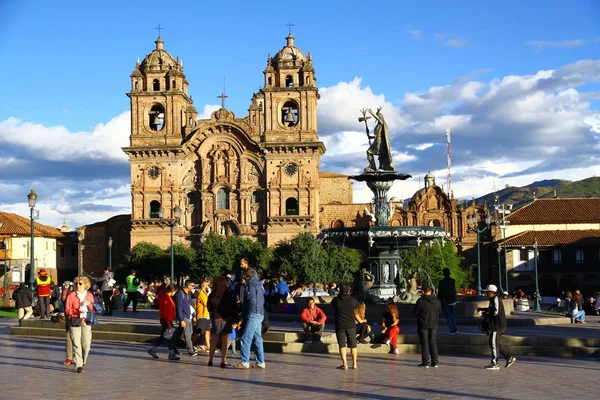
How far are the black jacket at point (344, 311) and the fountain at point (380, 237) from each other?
9.91 metres

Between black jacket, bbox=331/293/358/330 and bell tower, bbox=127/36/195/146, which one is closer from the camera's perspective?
black jacket, bbox=331/293/358/330

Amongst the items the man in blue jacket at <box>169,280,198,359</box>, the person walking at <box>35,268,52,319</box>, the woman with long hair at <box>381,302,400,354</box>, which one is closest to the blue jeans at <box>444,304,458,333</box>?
the woman with long hair at <box>381,302,400,354</box>

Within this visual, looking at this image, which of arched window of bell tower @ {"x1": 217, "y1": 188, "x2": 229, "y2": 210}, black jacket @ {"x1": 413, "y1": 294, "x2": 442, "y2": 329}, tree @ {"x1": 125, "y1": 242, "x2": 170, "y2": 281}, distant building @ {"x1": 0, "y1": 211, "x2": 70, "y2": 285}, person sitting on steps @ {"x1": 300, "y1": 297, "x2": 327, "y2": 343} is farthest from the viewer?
distant building @ {"x1": 0, "y1": 211, "x2": 70, "y2": 285}

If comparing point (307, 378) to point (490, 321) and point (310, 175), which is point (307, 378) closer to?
point (490, 321)

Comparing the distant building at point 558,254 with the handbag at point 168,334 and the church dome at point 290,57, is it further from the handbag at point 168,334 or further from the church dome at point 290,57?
the handbag at point 168,334

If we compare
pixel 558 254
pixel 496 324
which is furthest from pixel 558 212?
pixel 496 324

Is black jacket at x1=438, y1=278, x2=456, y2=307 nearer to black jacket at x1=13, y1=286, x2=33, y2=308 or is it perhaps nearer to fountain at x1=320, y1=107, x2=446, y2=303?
fountain at x1=320, y1=107, x2=446, y2=303

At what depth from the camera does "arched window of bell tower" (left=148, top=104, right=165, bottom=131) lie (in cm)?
8039

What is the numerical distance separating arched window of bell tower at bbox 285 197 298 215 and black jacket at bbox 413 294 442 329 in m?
61.0

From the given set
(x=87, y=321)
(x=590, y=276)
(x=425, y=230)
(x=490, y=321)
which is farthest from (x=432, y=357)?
(x=590, y=276)

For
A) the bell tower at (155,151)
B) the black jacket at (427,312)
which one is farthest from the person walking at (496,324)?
the bell tower at (155,151)

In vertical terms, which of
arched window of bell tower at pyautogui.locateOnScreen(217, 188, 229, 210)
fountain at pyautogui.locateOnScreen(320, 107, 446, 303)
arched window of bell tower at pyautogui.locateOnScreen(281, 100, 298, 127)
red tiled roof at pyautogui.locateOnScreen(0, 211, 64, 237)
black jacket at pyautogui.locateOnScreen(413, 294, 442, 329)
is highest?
arched window of bell tower at pyautogui.locateOnScreen(281, 100, 298, 127)

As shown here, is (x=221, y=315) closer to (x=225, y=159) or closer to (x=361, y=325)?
(x=361, y=325)

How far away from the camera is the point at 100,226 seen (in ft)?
279
